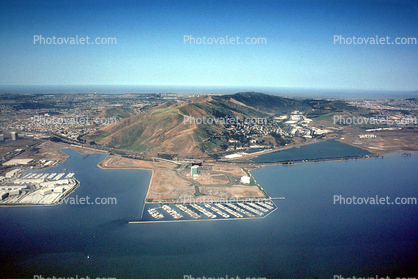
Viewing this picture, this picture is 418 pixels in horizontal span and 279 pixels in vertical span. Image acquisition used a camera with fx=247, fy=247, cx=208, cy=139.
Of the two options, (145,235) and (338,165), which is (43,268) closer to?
(145,235)

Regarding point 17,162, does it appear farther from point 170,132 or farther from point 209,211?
point 209,211

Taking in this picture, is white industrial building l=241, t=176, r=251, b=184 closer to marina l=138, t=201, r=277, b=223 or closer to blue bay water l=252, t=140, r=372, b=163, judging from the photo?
marina l=138, t=201, r=277, b=223

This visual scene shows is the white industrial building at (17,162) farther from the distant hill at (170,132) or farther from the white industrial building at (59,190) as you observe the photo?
the distant hill at (170,132)

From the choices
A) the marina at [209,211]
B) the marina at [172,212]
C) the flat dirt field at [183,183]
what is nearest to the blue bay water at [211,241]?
the marina at [209,211]

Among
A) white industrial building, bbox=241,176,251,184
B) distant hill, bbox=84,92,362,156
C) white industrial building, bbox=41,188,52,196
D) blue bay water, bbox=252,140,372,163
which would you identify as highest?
distant hill, bbox=84,92,362,156

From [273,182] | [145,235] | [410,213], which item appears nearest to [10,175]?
[145,235]

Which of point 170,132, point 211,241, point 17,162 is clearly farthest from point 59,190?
point 170,132

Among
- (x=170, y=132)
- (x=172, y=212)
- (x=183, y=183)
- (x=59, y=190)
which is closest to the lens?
(x=172, y=212)

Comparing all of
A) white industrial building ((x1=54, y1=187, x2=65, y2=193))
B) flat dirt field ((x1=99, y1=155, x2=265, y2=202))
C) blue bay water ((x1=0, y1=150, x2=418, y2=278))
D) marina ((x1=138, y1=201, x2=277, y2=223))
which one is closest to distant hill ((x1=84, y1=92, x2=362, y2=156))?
flat dirt field ((x1=99, y1=155, x2=265, y2=202))
